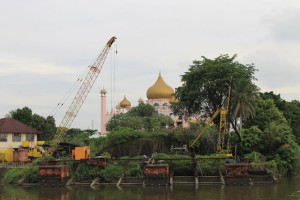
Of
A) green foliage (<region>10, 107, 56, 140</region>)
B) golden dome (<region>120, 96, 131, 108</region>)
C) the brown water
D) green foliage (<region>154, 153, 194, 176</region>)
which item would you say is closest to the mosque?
golden dome (<region>120, 96, 131, 108</region>)

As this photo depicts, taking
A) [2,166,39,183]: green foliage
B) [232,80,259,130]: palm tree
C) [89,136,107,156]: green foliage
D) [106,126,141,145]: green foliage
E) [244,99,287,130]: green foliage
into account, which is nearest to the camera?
[2,166,39,183]: green foliage

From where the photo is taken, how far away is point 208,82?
200 feet

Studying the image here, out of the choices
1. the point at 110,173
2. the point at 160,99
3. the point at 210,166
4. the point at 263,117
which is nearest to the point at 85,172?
the point at 110,173

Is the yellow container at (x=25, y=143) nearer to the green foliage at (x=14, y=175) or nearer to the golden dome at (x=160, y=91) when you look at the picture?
the green foliage at (x=14, y=175)

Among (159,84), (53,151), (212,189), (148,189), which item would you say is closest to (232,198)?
(212,189)

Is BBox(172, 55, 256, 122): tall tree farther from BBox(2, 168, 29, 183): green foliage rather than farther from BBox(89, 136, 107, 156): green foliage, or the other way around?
BBox(2, 168, 29, 183): green foliage

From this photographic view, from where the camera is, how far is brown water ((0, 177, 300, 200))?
106 ft

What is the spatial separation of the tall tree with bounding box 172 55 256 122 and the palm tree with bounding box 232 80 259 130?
206 cm

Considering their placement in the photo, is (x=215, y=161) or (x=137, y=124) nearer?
(x=215, y=161)

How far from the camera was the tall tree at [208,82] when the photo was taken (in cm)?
6106

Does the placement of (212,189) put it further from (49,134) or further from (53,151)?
(49,134)

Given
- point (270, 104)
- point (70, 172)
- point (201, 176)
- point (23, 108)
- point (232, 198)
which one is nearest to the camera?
point (232, 198)

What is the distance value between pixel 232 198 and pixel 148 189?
31.1ft

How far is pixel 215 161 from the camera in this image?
4422 centimetres
